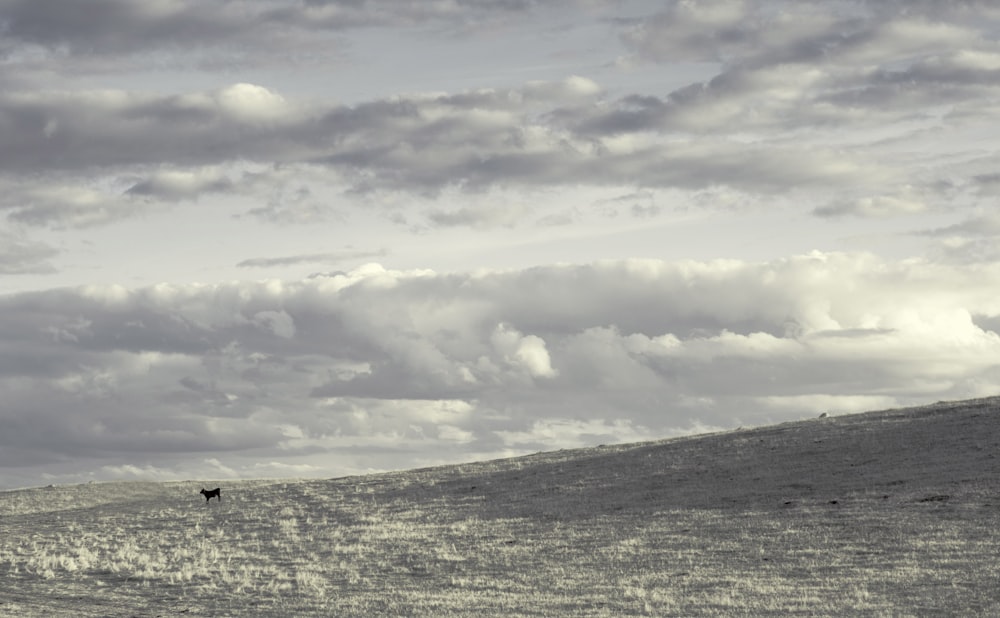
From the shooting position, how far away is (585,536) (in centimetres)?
3941

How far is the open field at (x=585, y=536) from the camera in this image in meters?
28.4

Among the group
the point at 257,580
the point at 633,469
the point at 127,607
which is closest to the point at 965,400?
the point at 633,469

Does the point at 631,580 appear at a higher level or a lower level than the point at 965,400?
lower

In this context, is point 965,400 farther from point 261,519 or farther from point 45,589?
point 45,589

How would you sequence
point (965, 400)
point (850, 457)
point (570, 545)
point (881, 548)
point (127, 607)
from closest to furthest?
point (127, 607) → point (881, 548) → point (570, 545) → point (850, 457) → point (965, 400)

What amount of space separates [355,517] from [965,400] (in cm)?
3875

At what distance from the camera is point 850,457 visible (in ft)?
170

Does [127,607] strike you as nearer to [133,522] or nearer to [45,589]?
[45,589]

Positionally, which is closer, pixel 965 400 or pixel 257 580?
pixel 257 580

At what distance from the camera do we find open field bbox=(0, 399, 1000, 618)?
28375mm

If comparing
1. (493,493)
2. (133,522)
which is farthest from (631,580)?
(133,522)

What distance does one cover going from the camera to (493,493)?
53.2m

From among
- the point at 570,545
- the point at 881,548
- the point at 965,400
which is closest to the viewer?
the point at 881,548

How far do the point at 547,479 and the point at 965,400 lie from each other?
91.5ft
